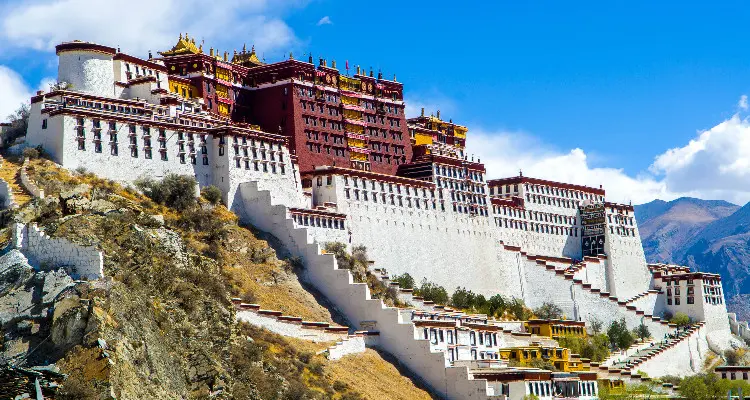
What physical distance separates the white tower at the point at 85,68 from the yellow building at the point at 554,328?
35835 mm

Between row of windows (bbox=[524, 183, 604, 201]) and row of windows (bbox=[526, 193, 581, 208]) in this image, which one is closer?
row of windows (bbox=[526, 193, 581, 208])

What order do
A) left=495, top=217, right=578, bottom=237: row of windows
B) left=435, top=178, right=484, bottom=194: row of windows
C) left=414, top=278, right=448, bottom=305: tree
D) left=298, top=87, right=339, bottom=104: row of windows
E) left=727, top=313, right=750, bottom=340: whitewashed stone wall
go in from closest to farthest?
left=414, top=278, right=448, bottom=305: tree
left=298, top=87, right=339, bottom=104: row of windows
left=435, top=178, right=484, bottom=194: row of windows
left=495, top=217, right=578, bottom=237: row of windows
left=727, top=313, right=750, bottom=340: whitewashed stone wall

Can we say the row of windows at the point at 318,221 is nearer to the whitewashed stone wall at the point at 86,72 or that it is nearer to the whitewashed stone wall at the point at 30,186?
the whitewashed stone wall at the point at 86,72

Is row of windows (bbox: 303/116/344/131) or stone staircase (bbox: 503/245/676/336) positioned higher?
row of windows (bbox: 303/116/344/131)

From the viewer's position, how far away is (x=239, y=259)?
3410 inches

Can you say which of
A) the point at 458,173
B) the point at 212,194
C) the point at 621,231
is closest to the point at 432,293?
the point at 458,173

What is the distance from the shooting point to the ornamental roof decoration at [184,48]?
107250mm

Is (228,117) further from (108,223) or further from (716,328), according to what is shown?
(716,328)

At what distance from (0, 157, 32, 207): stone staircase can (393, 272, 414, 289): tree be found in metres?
29.7

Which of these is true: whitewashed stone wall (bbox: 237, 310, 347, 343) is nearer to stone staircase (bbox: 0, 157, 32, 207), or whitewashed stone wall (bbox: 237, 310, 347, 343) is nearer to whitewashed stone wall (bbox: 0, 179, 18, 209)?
stone staircase (bbox: 0, 157, 32, 207)

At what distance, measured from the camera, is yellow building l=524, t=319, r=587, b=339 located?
10119 centimetres

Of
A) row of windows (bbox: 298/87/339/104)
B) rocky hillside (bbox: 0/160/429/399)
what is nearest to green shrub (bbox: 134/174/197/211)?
rocky hillside (bbox: 0/160/429/399)

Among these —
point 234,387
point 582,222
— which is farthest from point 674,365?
point 234,387

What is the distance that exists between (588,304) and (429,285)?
1891 centimetres
